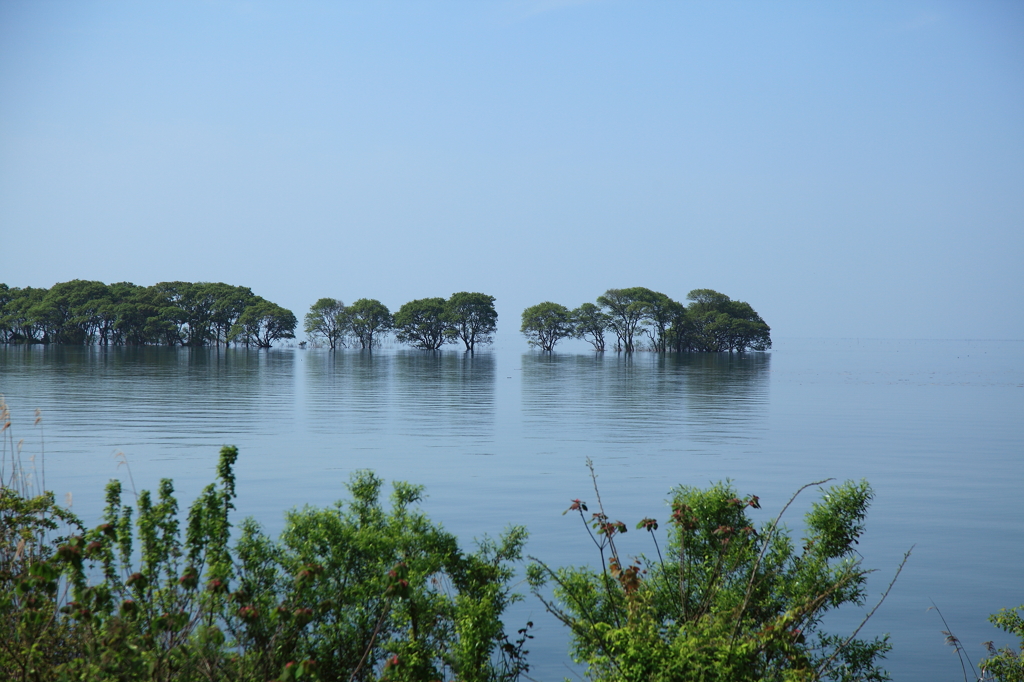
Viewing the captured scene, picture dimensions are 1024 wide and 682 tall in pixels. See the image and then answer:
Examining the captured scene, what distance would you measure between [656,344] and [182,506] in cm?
10159

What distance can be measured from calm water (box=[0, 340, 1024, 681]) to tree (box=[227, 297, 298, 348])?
226 ft

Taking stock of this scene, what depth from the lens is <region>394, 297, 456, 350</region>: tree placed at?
111 meters

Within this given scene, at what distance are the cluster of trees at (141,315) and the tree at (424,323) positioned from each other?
15089mm

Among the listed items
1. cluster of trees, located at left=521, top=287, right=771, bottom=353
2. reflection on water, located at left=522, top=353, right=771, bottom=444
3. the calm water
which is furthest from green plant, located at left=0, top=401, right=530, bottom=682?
cluster of trees, located at left=521, top=287, right=771, bottom=353

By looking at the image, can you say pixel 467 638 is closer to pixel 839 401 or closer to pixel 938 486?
pixel 938 486

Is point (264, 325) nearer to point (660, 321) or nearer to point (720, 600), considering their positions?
point (660, 321)

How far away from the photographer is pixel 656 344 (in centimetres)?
11056

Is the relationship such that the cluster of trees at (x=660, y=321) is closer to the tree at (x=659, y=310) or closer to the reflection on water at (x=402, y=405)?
the tree at (x=659, y=310)

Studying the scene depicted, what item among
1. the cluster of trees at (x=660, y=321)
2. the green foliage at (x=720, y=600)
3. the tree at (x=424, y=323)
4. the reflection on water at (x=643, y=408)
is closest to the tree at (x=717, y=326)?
the cluster of trees at (x=660, y=321)

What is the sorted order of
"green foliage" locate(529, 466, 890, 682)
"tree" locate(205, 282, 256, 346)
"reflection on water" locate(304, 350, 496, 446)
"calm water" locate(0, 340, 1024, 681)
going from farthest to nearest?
"tree" locate(205, 282, 256, 346)
"reflection on water" locate(304, 350, 496, 446)
"calm water" locate(0, 340, 1024, 681)
"green foliage" locate(529, 466, 890, 682)

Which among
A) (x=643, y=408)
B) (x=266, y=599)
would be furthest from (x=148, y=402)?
(x=266, y=599)

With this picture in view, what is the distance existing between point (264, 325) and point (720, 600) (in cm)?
10891

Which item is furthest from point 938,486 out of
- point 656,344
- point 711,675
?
point 656,344

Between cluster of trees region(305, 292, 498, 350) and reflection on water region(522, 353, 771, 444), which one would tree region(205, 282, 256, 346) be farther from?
reflection on water region(522, 353, 771, 444)
